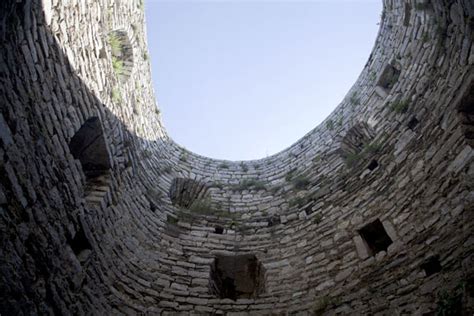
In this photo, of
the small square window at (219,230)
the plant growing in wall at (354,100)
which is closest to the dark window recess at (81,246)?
the small square window at (219,230)

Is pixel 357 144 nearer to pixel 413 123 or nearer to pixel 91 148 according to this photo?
pixel 413 123

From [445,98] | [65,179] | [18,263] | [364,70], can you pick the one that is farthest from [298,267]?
[364,70]

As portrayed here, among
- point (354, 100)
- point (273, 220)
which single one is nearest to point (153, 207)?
point (273, 220)

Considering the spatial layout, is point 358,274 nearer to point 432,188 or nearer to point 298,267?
point 298,267

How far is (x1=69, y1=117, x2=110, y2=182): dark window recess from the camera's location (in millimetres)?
5960

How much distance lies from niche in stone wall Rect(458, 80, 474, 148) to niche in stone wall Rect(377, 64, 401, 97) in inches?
104

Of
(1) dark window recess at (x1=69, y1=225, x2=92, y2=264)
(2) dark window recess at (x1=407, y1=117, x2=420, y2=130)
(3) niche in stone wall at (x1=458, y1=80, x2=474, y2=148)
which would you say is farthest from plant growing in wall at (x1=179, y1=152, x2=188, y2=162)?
(3) niche in stone wall at (x1=458, y1=80, x2=474, y2=148)

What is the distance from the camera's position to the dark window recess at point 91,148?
19.6 feet

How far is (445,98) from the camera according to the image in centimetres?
639

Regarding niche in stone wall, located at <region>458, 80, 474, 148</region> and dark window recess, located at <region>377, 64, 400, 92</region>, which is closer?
niche in stone wall, located at <region>458, 80, 474, 148</region>

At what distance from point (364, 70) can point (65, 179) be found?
7.70m

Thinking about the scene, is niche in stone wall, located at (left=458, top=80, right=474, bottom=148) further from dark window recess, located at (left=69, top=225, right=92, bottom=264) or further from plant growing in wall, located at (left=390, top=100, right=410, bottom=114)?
dark window recess, located at (left=69, top=225, right=92, bottom=264)

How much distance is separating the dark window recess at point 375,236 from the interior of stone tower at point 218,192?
0.03 meters

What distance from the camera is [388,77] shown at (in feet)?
29.1
